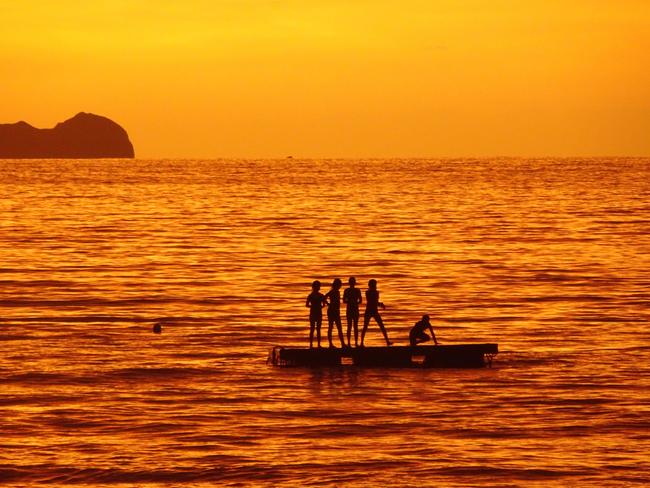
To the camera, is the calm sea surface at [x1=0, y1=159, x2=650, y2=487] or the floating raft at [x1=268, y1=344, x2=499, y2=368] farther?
the floating raft at [x1=268, y1=344, x2=499, y2=368]

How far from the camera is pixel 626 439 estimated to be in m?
24.0

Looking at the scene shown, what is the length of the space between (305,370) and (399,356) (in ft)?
6.86

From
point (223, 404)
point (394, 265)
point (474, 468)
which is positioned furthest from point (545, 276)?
point (474, 468)

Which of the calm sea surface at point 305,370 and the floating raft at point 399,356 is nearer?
the calm sea surface at point 305,370

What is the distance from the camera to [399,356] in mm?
30703

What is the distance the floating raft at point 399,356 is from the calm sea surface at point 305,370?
346mm

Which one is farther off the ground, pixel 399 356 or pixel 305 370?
pixel 399 356

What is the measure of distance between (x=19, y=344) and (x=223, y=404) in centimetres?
990

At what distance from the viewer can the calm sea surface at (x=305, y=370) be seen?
2258 centimetres

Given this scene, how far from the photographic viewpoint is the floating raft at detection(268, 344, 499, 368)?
30641 millimetres

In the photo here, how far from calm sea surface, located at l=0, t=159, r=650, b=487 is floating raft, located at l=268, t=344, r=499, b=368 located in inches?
13.6

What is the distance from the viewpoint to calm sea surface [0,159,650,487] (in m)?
22.6

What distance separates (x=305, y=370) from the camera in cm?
3067

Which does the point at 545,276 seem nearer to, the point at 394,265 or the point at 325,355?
the point at 394,265
